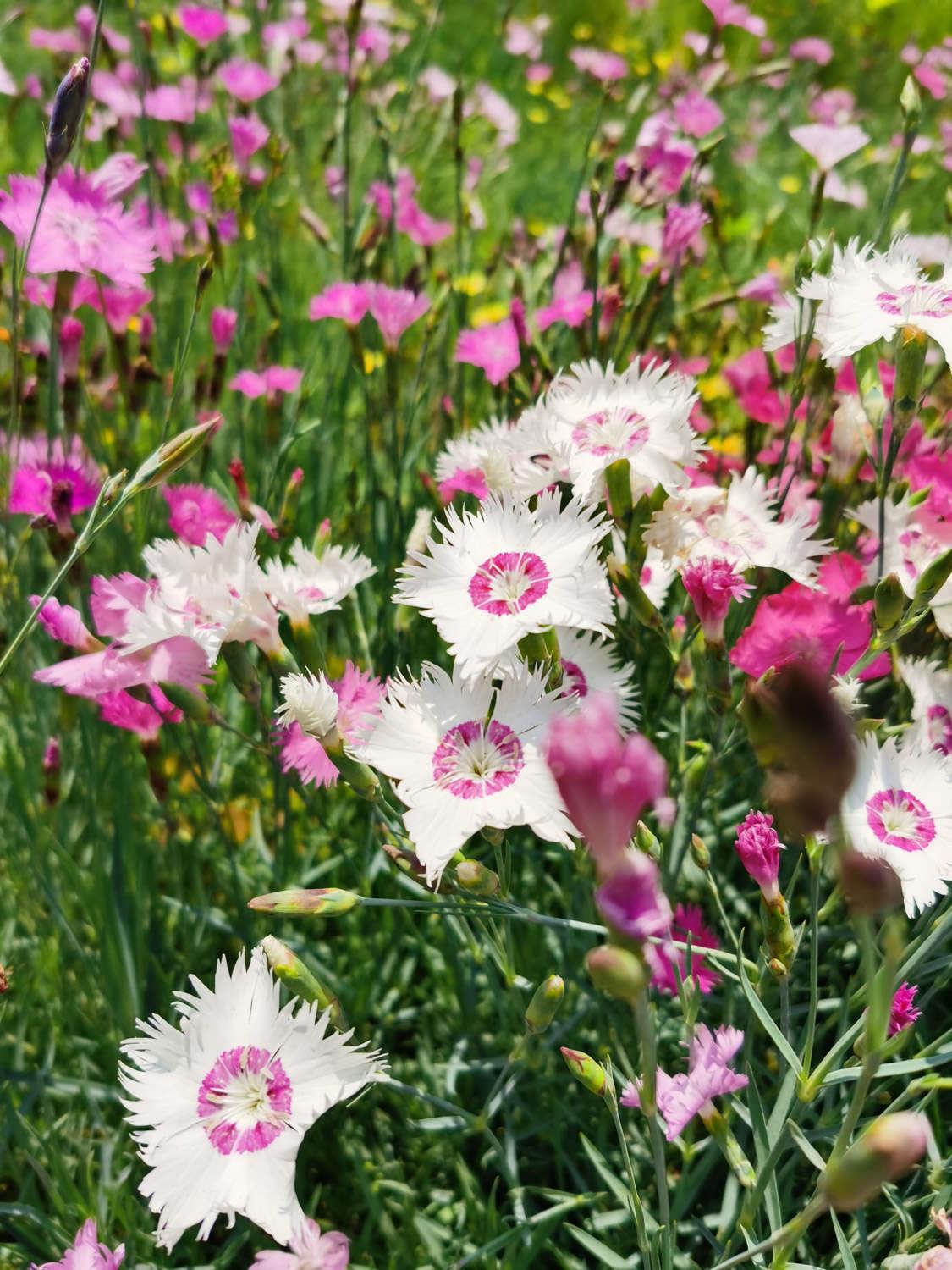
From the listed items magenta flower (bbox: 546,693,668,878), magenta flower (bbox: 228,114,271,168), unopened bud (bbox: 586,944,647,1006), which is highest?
magenta flower (bbox: 228,114,271,168)

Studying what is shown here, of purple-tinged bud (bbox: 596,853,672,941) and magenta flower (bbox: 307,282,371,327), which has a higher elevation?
magenta flower (bbox: 307,282,371,327)

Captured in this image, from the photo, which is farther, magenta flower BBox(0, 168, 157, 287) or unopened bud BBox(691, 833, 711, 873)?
magenta flower BBox(0, 168, 157, 287)

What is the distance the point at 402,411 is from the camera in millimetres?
2264

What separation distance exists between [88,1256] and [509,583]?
27.9 inches

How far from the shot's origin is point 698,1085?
97 cm

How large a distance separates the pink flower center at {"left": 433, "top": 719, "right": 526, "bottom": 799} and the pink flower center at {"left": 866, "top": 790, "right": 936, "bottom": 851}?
37cm

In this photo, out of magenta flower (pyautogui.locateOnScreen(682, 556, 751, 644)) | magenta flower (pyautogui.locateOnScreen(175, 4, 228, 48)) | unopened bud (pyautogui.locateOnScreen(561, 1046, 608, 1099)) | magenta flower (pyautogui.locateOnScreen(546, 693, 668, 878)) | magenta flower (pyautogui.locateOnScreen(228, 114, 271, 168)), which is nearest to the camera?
magenta flower (pyautogui.locateOnScreen(546, 693, 668, 878))

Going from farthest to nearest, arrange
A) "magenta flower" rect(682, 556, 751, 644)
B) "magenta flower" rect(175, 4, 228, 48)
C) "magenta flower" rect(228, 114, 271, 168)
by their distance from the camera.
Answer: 1. "magenta flower" rect(175, 4, 228, 48)
2. "magenta flower" rect(228, 114, 271, 168)
3. "magenta flower" rect(682, 556, 751, 644)

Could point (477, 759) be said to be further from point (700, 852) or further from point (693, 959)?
point (693, 959)

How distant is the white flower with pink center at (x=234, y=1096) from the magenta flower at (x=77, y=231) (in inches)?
33.0

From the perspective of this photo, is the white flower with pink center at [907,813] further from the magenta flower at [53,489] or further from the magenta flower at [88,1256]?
the magenta flower at [53,489]

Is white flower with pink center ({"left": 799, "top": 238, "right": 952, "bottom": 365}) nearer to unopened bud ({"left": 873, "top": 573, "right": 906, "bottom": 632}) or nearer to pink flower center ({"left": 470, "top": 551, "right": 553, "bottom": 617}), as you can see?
unopened bud ({"left": 873, "top": 573, "right": 906, "bottom": 632})

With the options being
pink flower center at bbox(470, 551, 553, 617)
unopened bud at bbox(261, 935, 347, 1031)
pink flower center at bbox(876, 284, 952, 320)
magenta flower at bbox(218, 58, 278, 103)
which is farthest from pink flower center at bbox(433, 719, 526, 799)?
magenta flower at bbox(218, 58, 278, 103)

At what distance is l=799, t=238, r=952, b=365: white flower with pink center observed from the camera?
1.10 meters
